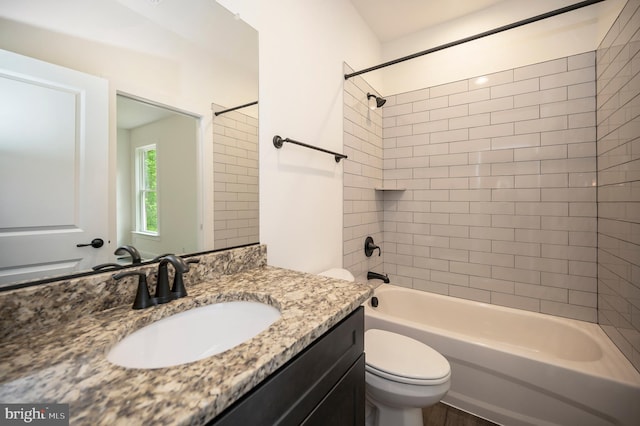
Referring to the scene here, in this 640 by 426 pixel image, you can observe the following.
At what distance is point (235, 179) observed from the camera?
3.83 feet

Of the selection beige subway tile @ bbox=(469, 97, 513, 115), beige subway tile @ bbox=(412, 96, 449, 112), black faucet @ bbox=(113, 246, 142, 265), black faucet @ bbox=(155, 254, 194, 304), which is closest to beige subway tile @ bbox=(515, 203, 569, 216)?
beige subway tile @ bbox=(469, 97, 513, 115)

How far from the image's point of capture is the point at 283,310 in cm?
73

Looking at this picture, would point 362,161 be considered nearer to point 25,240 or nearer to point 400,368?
point 400,368

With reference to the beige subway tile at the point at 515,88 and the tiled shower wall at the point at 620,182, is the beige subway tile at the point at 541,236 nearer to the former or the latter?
the tiled shower wall at the point at 620,182

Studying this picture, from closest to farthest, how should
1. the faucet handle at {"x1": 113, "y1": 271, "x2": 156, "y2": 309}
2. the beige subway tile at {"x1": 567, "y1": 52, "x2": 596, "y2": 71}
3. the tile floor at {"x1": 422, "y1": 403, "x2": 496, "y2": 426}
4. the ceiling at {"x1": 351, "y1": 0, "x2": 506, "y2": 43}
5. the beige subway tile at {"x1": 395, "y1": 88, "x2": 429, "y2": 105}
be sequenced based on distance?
the faucet handle at {"x1": 113, "y1": 271, "x2": 156, "y2": 309}
the tile floor at {"x1": 422, "y1": 403, "x2": 496, "y2": 426}
the beige subway tile at {"x1": 567, "y1": 52, "x2": 596, "y2": 71}
the ceiling at {"x1": 351, "y1": 0, "x2": 506, "y2": 43}
the beige subway tile at {"x1": 395, "y1": 88, "x2": 429, "y2": 105}

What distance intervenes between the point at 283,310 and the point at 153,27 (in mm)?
1026

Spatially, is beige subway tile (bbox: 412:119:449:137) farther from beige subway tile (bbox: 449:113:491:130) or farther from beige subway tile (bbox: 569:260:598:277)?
beige subway tile (bbox: 569:260:598:277)

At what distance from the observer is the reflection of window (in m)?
0.83

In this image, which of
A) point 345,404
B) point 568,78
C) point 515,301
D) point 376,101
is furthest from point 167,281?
point 568,78

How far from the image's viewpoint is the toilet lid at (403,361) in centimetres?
112

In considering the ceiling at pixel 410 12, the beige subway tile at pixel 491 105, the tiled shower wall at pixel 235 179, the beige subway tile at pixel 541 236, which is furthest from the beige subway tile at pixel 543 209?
the tiled shower wall at pixel 235 179

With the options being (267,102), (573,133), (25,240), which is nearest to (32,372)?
(25,240)

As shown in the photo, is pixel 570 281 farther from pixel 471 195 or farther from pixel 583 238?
pixel 471 195

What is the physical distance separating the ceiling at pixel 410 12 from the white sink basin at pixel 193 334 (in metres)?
2.27
